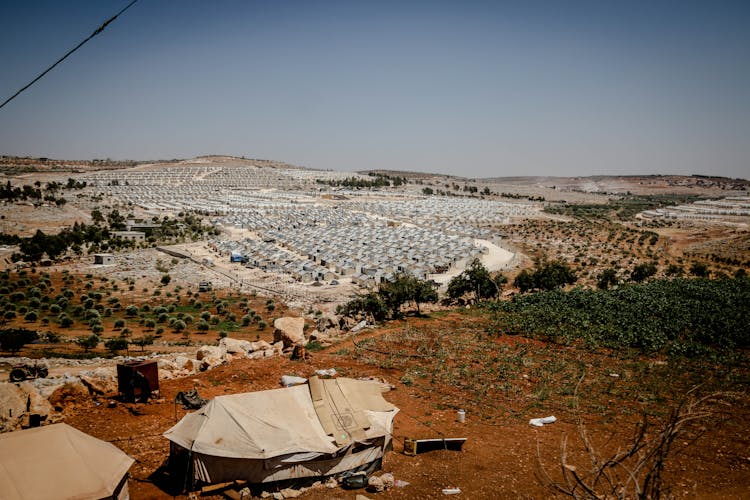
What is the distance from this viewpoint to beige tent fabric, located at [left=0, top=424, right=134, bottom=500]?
5547 mm

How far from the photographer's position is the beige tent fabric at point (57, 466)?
555 cm

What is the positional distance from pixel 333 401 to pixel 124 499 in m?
3.39

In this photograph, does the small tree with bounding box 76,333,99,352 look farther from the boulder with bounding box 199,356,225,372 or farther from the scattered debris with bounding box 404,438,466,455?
the scattered debris with bounding box 404,438,466,455

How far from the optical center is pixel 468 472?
25.3 ft

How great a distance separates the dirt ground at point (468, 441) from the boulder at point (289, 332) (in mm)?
3202

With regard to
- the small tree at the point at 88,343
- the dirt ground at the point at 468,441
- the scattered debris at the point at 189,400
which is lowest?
the small tree at the point at 88,343

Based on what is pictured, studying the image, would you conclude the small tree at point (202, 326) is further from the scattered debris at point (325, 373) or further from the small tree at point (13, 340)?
the scattered debris at point (325, 373)

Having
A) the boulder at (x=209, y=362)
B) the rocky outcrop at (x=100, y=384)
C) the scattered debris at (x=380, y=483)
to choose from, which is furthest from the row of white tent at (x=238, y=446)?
the boulder at (x=209, y=362)

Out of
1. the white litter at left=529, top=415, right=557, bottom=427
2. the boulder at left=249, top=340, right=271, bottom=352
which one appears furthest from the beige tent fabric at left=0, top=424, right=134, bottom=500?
the boulder at left=249, top=340, right=271, bottom=352

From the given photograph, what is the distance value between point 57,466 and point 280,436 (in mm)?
2938

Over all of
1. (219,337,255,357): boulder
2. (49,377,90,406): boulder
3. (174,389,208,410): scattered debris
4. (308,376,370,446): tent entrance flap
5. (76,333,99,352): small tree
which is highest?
(308,376,370,446): tent entrance flap

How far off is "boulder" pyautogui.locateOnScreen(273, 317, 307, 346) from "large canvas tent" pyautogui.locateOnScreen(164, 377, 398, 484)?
21.6 feet

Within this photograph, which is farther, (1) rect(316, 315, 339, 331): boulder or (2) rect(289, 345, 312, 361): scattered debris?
(1) rect(316, 315, 339, 331): boulder

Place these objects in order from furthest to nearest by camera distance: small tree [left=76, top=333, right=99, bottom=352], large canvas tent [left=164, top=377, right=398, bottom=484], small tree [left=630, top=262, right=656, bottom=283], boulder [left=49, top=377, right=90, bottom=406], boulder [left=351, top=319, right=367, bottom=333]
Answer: small tree [left=630, top=262, right=656, bottom=283] → small tree [left=76, top=333, right=99, bottom=352] → boulder [left=351, top=319, right=367, bottom=333] → boulder [left=49, top=377, right=90, bottom=406] → large canvas tent [left=164, top=377, right=398, bottom=484]
